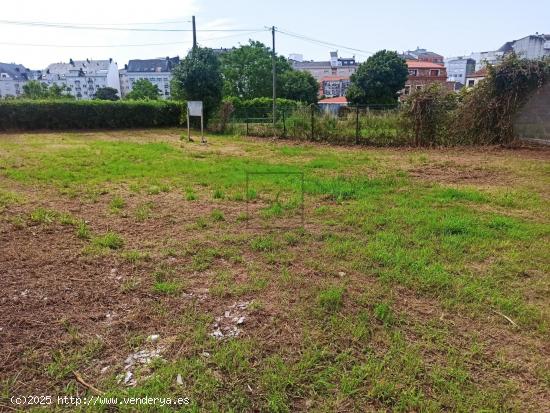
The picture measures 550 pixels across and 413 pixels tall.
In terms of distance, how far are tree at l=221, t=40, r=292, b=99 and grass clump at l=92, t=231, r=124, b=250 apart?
4208 centimetres

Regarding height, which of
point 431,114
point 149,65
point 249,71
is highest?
point 149,65

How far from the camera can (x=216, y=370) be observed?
1994mm

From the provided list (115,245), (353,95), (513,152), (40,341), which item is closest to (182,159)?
(115,245)

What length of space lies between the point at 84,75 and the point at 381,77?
243 ft

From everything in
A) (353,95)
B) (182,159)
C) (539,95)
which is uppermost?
(353,95)

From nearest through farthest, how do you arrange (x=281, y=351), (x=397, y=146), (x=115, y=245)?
(x=281, y=351), (x=115, y=245), (x=397, y=146)

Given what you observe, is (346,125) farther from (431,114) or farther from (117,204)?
(117,204)

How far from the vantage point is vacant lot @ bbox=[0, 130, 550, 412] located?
1897 millimetres

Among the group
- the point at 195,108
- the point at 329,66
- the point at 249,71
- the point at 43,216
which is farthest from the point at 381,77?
the point at 329,66

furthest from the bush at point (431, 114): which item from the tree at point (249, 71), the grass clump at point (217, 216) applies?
the tree at point (249, 71)

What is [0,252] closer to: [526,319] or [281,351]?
[281,351]

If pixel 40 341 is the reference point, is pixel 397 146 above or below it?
above

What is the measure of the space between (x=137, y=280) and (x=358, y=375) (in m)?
1.92

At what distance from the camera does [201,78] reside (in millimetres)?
17797
